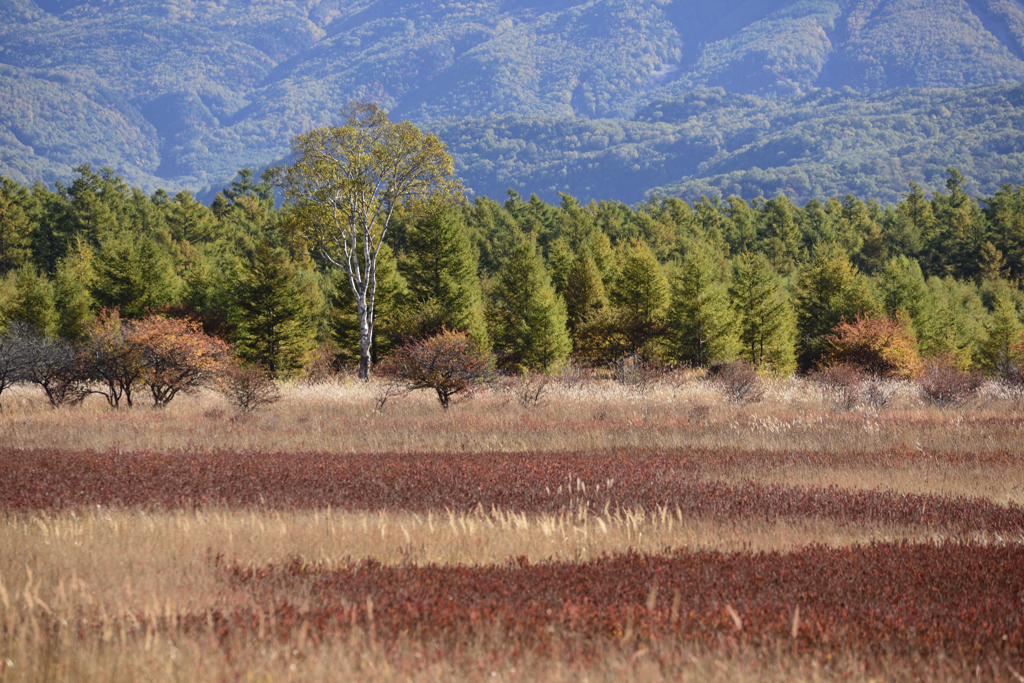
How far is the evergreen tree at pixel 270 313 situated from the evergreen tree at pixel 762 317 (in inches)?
986

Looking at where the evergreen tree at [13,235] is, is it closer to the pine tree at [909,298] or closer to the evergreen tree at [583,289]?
the evergreen tree at [583,289]

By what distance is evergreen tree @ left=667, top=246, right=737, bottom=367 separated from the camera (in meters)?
38.2

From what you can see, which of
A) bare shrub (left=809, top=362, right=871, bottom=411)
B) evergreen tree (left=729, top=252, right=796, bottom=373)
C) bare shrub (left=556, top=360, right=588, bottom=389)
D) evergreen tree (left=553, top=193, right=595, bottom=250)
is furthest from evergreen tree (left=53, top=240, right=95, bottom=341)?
evergreen tree (left=553, top=193, right=595, bottom=250)

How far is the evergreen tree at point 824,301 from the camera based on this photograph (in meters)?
40.9

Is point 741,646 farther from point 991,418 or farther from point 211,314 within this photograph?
point 211,314

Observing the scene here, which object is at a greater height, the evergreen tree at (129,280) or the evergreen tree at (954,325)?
the evergreen tree at (129,280)

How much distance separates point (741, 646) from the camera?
162 inches

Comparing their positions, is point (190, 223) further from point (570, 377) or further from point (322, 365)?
point (570, 377)

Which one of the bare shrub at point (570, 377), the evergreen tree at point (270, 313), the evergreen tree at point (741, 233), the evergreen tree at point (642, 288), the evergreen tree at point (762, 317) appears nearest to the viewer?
the bare shrub at point (570, 377)

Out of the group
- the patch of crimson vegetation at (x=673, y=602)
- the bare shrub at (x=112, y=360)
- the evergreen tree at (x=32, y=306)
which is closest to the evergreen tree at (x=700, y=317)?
the bare shrub at (x=112, y=360)

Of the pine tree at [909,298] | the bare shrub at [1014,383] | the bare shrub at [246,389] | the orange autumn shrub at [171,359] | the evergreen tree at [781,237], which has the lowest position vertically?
the bare shrub at [1014,383]

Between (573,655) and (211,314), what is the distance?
44.0 metres

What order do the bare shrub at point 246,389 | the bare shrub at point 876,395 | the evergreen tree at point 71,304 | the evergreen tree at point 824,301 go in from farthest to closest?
the evergreen tree at point 71,304 → the evergreen tree at point 824,301 → the bare shrub at point 876,395 → the bare shrub at point 246,389

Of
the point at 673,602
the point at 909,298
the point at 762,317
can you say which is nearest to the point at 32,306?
the point at 762,317
